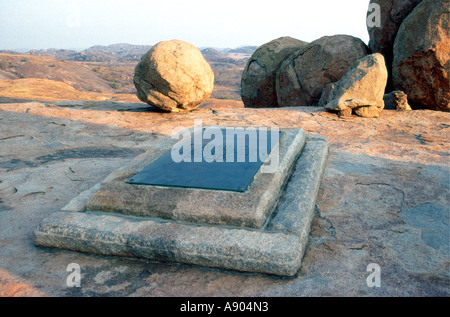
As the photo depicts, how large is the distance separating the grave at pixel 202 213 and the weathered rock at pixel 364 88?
2.71m

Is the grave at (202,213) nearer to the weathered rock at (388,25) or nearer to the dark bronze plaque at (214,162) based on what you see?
the dark bronze plaque at (214,162)

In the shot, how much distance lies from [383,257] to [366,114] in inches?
142

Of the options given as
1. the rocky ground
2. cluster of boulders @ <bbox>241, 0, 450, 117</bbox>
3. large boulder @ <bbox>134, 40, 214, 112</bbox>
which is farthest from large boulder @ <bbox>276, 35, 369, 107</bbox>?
large boulder @ <bbox>134, 40, 214, 112</bbox>

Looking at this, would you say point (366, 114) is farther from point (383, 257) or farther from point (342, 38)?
point (383, 257)

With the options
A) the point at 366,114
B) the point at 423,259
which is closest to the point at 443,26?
the point at 366,114

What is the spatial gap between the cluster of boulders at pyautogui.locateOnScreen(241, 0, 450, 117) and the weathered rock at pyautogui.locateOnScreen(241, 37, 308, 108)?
0.03 meters

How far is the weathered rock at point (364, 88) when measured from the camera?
4.91m

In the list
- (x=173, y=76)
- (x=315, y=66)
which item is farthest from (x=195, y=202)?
(x=315, y=66)

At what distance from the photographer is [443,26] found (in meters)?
4.91

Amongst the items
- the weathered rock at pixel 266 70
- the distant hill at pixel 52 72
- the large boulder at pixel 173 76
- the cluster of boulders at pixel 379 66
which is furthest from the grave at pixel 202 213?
the distant hill at pixel 52 72

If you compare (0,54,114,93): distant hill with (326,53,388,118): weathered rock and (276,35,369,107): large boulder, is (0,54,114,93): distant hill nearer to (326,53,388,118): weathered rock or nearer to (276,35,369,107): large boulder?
(276,35,369,107): large boulder
